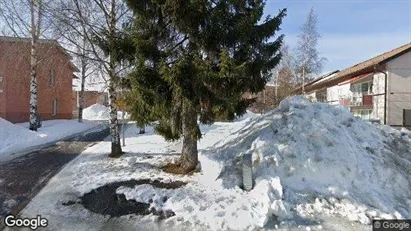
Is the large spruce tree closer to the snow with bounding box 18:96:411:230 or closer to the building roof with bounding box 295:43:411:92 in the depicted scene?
the snow with bounding box 18:96:411:230

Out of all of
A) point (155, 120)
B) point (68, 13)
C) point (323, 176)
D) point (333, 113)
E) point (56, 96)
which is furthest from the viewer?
point (56, 96)

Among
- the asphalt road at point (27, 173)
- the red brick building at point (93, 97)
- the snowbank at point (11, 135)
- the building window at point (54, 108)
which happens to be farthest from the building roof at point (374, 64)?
the snowbank at point (11, 135)

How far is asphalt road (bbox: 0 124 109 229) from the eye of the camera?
6930 mm

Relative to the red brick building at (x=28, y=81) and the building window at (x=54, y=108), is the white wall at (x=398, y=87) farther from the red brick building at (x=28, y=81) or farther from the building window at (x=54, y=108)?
the building window at (x=54, y=108)

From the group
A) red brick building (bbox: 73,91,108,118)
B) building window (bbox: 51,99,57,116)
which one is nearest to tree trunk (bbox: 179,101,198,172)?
red brick building (bbox: 73,91,108,118)

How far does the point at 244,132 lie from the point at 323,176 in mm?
3188

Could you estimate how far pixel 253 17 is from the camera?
7.62 metres

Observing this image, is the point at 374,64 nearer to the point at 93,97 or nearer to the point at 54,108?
the point at 54,108

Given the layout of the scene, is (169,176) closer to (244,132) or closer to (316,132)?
(244,132)

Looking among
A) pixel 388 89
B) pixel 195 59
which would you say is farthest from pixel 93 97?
pixel 195 59

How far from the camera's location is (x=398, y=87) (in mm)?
27109

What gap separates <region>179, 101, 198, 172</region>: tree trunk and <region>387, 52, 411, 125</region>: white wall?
23.1 m

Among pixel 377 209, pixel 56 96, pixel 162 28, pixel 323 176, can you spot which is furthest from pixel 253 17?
pixel 56 96

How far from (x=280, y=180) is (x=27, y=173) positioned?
7002 millimetres
